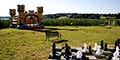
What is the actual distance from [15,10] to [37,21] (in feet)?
16.2

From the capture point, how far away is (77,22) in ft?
180

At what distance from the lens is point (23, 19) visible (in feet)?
133

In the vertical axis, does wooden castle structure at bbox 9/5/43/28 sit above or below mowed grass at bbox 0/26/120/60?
above

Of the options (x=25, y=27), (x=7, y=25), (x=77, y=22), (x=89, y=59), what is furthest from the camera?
(x=77, y=22)

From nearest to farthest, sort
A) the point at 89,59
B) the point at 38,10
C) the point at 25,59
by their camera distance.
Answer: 1. the point at 89,59
2. the point at 25,59
3. the point at 38,10

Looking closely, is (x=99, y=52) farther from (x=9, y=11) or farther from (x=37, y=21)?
(x=9, y=11)

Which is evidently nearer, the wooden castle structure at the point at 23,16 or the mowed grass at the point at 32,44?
the mowed grass at the point at 32,44

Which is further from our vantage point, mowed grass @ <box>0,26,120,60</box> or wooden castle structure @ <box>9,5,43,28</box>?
wooden castle structure @ <box>9,5,43,28</box>

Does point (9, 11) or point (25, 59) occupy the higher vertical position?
point (9, 11)

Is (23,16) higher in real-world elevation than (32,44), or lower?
higher

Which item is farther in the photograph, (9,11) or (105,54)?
(9,11)

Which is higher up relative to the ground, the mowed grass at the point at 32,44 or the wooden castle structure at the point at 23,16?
the wooden castle structure at the point at 23,16

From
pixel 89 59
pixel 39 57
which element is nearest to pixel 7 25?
pixel 39 57

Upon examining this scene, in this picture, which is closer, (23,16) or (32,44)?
(32,44)
